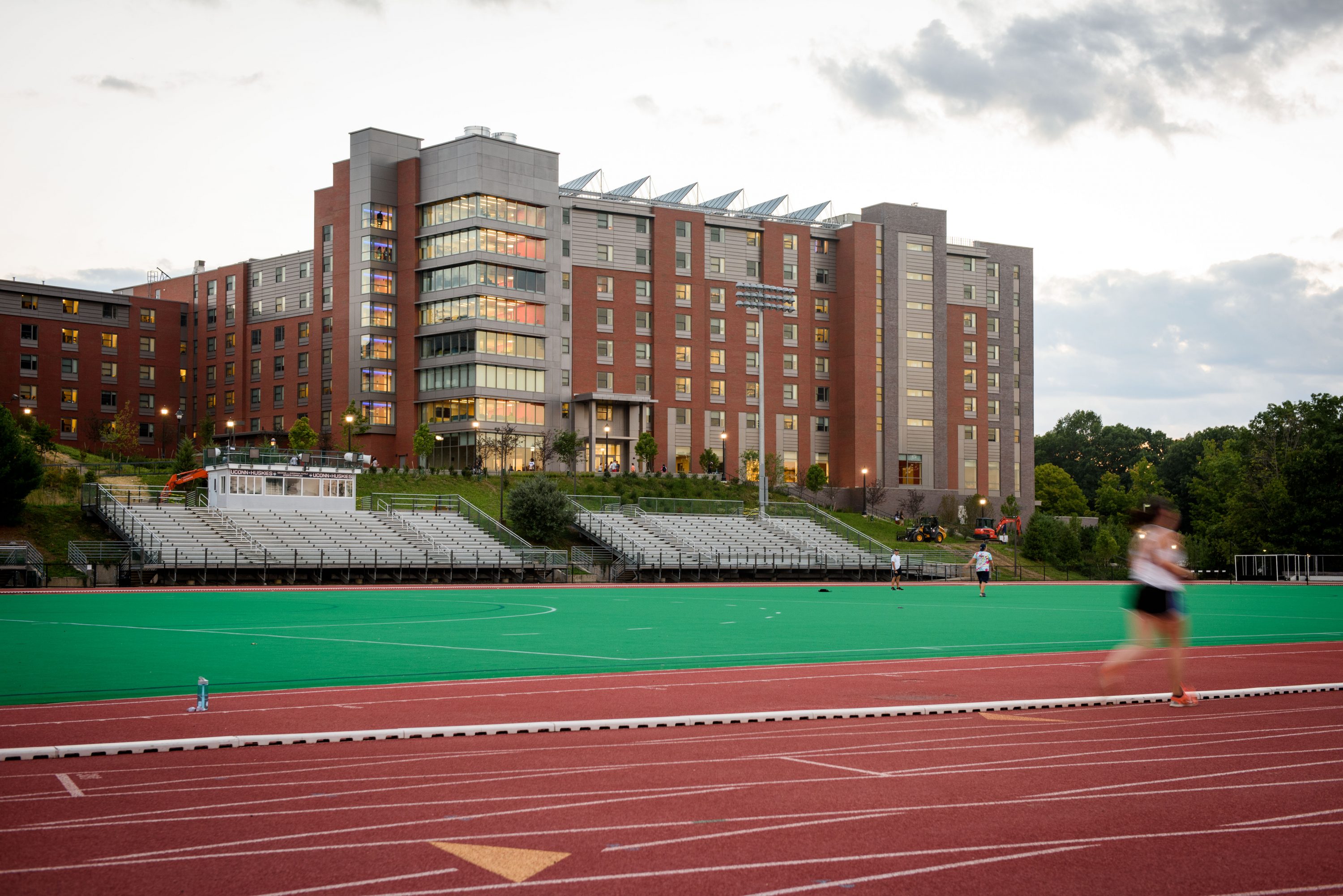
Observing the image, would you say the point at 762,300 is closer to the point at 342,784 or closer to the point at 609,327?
the point at 609,327

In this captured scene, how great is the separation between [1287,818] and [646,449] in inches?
3332

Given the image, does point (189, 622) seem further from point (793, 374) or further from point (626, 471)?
point (793, 374)

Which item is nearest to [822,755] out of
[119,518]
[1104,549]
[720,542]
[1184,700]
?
[1184,700]

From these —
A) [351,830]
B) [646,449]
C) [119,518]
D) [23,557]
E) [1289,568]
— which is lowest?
[1289,568]

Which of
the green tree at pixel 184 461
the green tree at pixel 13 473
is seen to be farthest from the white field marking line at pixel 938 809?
the green tree at pixel 184 461

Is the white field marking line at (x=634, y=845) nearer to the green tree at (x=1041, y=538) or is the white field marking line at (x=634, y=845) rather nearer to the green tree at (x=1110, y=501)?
the green tree at (x=1041, y=538)

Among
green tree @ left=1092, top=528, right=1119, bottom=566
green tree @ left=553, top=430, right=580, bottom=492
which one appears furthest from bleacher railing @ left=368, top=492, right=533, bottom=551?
green tree @ left=1092, top=528, right=1119, bottom=566

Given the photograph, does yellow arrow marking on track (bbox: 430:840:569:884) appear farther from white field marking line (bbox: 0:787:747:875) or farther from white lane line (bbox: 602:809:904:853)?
white field marking line (bbox: 0:787:747:875)

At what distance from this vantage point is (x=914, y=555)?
6631 cm

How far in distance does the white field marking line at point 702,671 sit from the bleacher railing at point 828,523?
46569 mm

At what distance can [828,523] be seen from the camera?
74688 mm

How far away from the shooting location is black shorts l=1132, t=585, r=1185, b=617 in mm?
12703

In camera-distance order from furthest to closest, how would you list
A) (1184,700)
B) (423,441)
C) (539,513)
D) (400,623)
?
(423,441) < (539,513) < (400,623) < (1184,700)

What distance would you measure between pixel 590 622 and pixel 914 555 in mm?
41294
